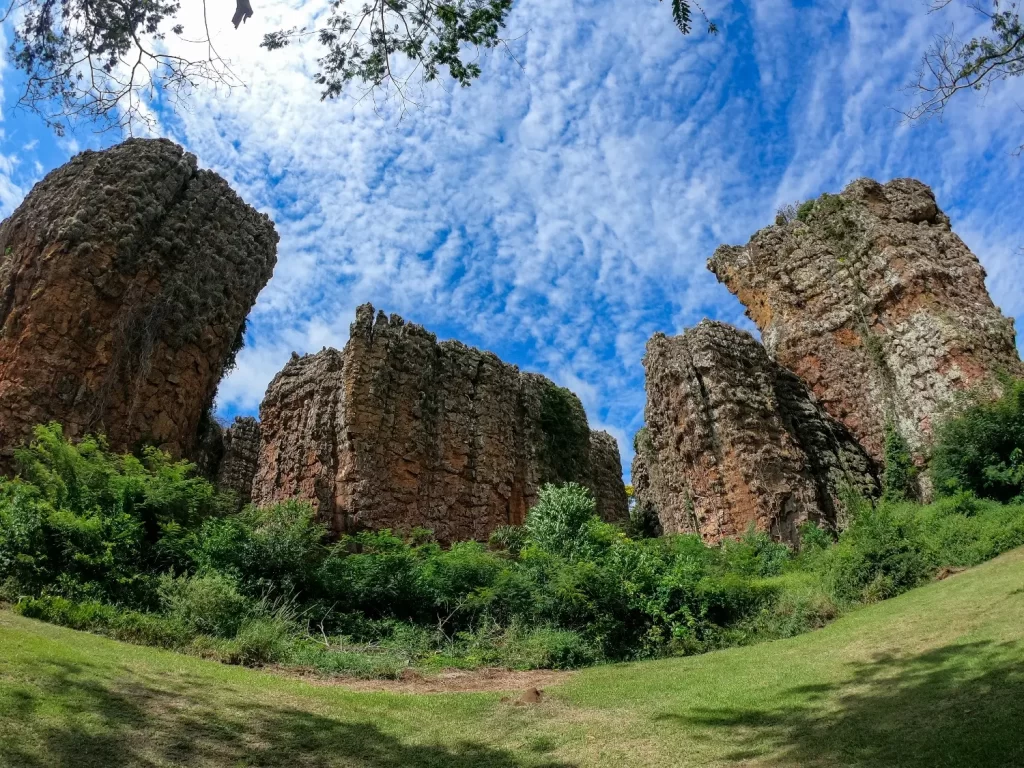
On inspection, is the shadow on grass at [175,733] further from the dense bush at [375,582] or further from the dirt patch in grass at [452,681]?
the dense bush at [375,582]

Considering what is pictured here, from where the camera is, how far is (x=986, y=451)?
17719mm

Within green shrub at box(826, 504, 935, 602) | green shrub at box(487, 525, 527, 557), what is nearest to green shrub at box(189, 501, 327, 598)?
green shrub at box(487, 525, 527, 557)

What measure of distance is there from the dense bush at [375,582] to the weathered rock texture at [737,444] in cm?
464

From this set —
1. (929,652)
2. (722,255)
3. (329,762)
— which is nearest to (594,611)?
(929,652)

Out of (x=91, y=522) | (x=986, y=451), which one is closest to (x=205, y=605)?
(x=91, y=522)

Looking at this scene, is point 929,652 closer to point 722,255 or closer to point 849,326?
point 849,326

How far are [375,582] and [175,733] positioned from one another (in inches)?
335

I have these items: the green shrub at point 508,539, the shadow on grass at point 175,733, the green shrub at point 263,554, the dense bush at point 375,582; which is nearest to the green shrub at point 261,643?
the dense bush at point 375,582

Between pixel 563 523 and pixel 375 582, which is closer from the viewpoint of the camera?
pixel 375 582

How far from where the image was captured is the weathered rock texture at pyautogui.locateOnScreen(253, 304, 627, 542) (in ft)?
63.5

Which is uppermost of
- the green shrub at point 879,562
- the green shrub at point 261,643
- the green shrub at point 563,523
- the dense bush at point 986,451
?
the dense bush at point 986,451

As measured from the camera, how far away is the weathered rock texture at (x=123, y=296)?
18359 mm

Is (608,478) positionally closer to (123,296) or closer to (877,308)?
(877,308)

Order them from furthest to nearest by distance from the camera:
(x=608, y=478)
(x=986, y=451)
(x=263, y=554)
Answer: (x=608, y=478) < (x=986, y=451) < (x=263, y=554)
